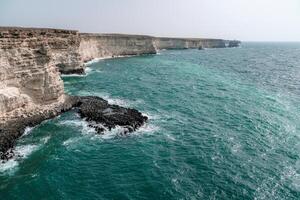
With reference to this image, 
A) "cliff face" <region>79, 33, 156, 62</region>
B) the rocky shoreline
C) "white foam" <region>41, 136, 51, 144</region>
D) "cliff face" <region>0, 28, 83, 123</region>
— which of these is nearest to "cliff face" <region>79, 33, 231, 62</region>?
"cliff face" <region>79, 33, 156, 62</region>

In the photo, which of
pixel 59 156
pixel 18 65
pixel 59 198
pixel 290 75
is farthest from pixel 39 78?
pixel 290 75

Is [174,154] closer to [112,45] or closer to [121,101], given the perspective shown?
[121,101]

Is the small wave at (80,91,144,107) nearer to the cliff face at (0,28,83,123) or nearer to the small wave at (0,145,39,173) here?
the cliff face at (0,28,83,123)

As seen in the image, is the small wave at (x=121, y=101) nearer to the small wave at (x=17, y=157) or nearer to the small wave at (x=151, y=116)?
the small wave at (x=151, y=116)

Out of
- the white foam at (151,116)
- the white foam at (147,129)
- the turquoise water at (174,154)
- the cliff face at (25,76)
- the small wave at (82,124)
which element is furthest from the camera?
the white foam at (151,116)

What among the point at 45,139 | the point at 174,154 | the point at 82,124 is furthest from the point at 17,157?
the point at 174,154

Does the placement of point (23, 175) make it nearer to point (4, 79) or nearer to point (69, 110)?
point (4, 79)

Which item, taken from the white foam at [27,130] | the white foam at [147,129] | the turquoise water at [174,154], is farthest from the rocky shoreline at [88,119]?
the turquoise water at [174,154]
